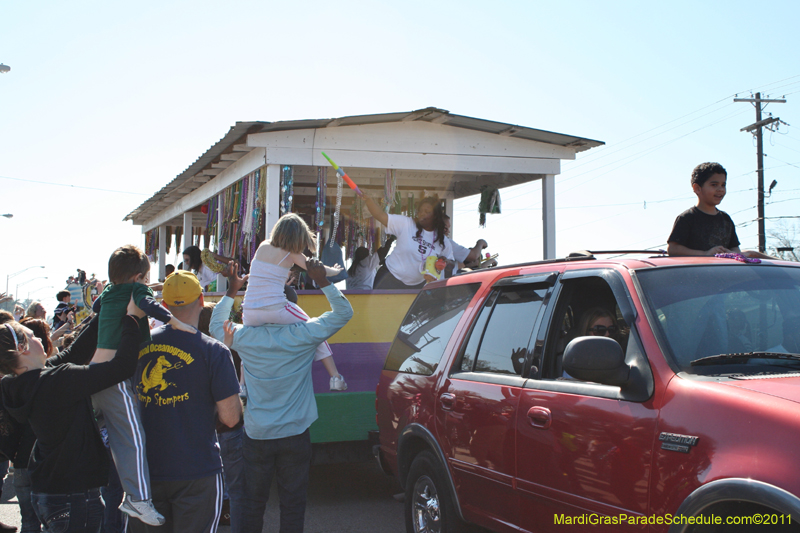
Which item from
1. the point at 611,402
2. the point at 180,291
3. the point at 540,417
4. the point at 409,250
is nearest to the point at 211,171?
the point at 409,250

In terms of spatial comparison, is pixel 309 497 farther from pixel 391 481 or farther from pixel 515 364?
pixel 515 364

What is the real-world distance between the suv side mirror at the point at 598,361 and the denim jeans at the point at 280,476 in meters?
2.18

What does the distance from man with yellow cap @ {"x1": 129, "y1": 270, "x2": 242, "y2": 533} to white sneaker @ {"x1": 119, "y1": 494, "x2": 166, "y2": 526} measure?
0.38 feet

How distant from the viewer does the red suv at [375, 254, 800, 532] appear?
7.75 ft

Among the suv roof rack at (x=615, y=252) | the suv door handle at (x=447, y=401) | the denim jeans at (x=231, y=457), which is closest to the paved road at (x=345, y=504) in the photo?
the denim jeans at (x=231, y=457)

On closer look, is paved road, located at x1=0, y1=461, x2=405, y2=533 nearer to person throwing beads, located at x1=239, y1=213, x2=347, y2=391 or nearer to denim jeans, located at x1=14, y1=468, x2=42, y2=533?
denim jeans, located at x1=14, y1=468, x2=42, y2=533

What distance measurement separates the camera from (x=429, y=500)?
14.0ft

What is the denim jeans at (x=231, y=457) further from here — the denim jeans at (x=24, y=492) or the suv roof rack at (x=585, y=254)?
the suv roof rack at (x=585, y=254)

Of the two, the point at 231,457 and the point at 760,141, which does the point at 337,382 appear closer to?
the point at 231,457

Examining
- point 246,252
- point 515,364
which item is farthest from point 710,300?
point 246,252

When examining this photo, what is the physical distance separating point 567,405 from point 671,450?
2.00ft

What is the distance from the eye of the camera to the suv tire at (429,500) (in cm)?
397

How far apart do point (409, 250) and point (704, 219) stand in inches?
148

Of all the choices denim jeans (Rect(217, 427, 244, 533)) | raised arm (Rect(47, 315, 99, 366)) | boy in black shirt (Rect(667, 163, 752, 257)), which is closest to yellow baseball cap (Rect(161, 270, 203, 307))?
raised arm (Rect(47, 315, 99, 366))
